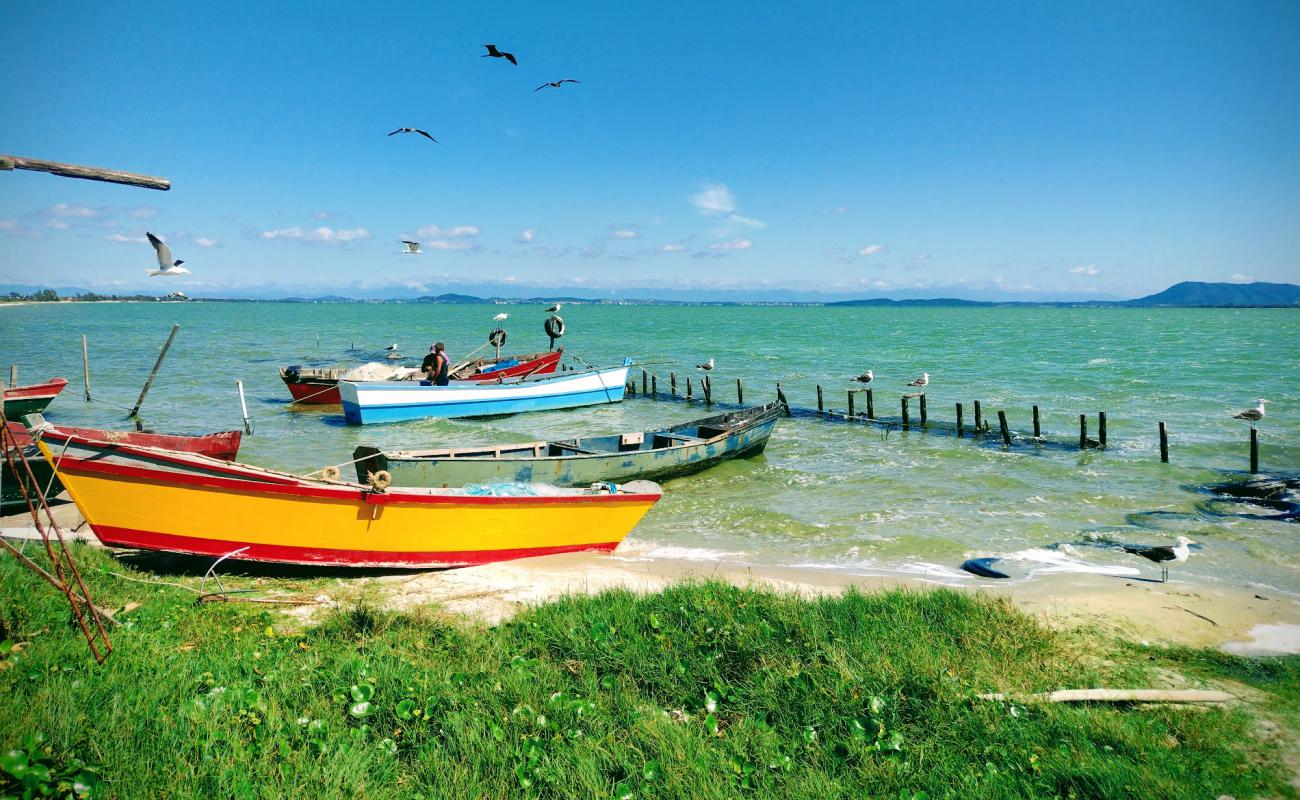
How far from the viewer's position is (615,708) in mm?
5023

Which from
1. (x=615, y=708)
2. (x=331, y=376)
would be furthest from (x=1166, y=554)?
(x=331, y=376)

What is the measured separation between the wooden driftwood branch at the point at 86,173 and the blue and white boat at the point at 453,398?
17.2 meters

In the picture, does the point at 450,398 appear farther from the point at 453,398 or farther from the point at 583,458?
the point at 583,458

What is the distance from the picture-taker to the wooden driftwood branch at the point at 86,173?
4.03m

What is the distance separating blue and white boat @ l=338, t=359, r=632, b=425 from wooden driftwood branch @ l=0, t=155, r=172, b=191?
56.4 ft

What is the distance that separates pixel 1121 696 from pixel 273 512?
8.94 metres

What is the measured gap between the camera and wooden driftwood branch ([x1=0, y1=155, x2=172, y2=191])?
403 centimetres

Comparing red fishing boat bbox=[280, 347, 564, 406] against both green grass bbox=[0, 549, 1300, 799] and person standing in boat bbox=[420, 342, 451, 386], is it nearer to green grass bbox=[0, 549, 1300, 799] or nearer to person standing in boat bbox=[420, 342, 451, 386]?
person standing in boat bbox=[420, 342, 451, 386]

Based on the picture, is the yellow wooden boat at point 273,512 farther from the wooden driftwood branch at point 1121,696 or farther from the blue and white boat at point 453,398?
the blue and white boat at point 453,398

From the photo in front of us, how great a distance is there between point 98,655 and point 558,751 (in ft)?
11.8

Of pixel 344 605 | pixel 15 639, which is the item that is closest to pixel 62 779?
pixel 15 639

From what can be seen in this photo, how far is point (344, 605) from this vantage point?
7.63m

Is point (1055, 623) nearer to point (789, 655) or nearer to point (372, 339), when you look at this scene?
point (789, 655)

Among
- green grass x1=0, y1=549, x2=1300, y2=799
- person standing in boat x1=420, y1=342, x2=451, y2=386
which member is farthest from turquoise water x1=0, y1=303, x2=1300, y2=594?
green grass x1=0, y1=549, x2=1300, y2=799
